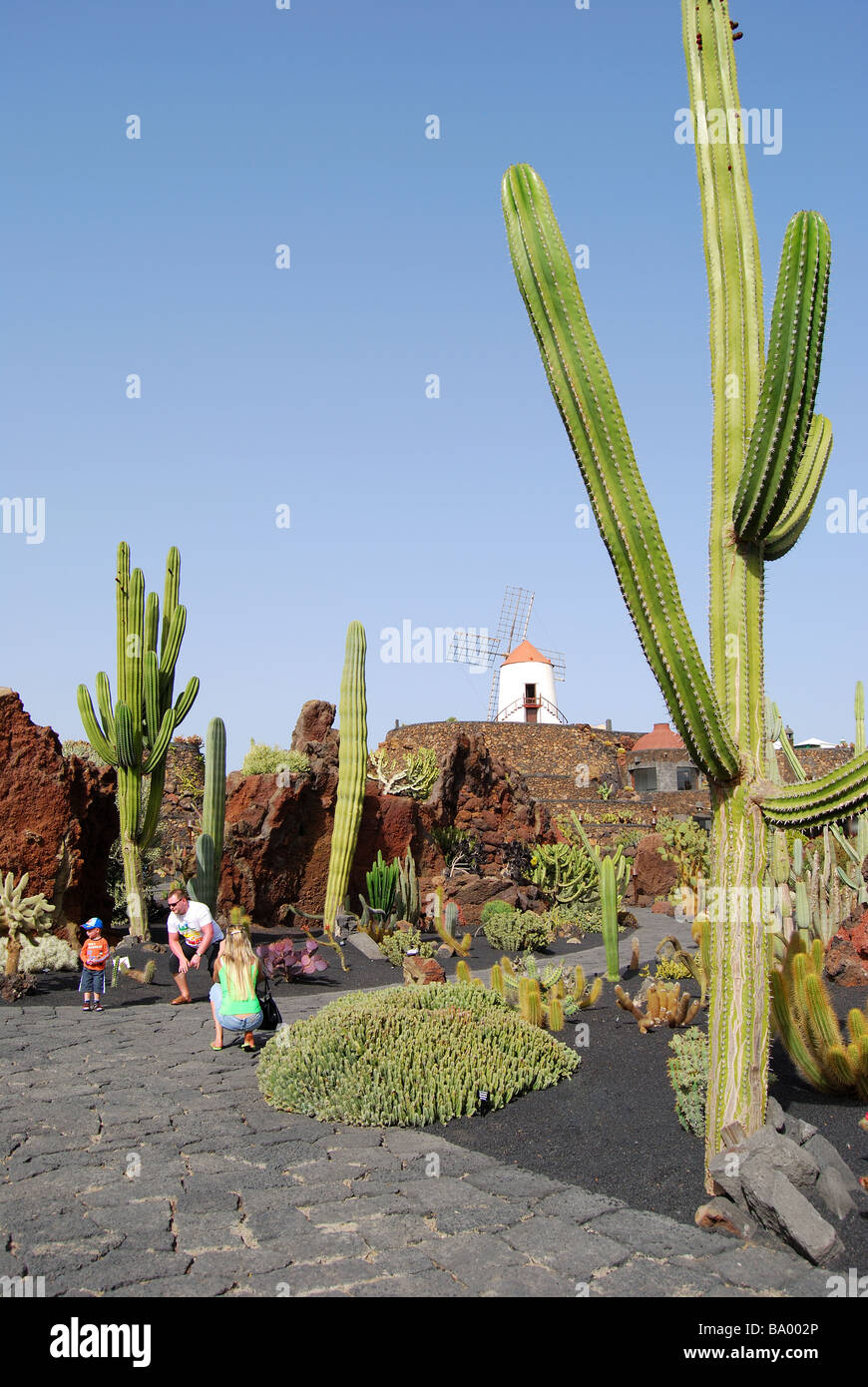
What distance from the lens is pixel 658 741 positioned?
3753 cm

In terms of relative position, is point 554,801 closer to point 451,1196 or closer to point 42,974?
point 42,974

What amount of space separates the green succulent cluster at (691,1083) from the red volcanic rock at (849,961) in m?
2.81

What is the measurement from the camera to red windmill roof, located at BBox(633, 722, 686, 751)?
3694cm

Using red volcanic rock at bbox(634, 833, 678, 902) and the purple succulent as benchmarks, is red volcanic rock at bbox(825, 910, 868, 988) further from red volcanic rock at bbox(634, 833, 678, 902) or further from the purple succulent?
red volcanic rock at bbox(634, 833, 678, 902)

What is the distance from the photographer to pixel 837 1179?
13.7ft

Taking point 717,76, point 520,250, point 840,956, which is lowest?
point 840,956

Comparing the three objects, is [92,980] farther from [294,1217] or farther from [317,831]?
[317,831]

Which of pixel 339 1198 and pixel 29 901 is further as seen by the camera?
pixel 29 901

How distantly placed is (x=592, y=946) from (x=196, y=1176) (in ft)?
31.4

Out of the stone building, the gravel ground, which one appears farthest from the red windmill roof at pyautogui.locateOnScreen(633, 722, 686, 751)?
the gravel ground

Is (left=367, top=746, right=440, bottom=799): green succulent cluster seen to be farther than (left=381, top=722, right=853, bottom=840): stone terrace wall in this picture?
No

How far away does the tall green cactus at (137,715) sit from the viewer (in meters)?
12.6

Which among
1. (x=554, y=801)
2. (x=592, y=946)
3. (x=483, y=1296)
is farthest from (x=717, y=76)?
(x=554, y=801)

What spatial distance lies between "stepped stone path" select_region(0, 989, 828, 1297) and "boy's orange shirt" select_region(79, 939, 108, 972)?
2907 mm
